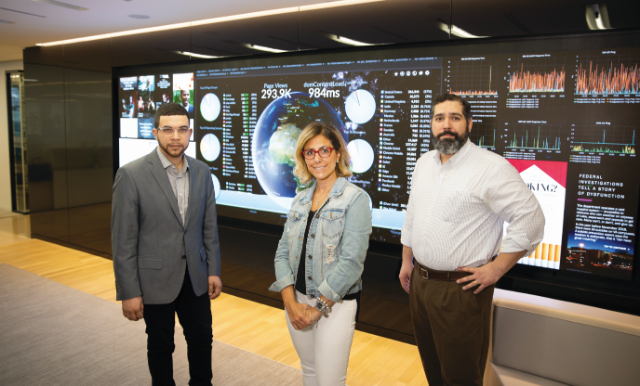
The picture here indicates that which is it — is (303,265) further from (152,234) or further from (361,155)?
(361,155)

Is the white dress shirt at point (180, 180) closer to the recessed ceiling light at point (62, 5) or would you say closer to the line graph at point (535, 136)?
the line graph at point (535, 136)

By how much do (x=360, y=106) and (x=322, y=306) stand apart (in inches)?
80.8

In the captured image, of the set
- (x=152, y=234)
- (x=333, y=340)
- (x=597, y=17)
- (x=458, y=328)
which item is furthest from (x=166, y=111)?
(x=597, y=17)

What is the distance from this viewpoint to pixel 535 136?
2.78 m

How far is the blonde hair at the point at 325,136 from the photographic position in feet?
6.10

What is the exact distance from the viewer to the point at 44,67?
234 inches

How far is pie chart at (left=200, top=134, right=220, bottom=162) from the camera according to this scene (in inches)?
172

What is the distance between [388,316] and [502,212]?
175cm

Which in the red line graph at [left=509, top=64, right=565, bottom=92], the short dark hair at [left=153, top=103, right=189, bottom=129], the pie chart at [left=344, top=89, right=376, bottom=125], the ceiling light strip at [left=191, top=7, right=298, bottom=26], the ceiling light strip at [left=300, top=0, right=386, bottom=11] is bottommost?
the short dark hair at [left=153, top=103, right=189, bottom=129]

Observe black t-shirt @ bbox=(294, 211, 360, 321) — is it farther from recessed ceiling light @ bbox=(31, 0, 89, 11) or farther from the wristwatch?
recessed ceiling light @ bbox=(31, 0, 89, 11)

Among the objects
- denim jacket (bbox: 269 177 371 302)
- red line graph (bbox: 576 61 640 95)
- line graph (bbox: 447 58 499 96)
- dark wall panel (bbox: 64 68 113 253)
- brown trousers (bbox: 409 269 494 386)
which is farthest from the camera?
dark wall panel (bbox: 64 68 113 253)

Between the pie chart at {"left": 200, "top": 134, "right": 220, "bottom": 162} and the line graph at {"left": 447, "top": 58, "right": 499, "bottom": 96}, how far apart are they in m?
2.39

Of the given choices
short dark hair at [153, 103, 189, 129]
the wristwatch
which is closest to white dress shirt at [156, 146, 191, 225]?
short dark hair at [153, 103, 189, 129]

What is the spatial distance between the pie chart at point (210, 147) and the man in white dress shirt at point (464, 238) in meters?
2.76
